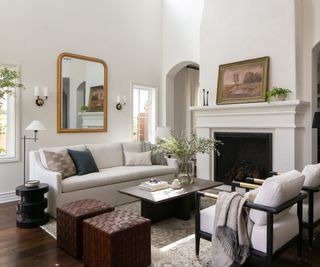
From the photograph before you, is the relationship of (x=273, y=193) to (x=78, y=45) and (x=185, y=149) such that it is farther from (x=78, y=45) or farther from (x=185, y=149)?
(x=78, y=45)

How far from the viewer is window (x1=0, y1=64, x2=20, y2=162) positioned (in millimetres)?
4585

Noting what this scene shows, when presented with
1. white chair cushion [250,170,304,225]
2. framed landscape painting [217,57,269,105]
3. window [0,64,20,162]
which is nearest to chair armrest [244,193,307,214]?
white chair cushion [250,170,304,225]

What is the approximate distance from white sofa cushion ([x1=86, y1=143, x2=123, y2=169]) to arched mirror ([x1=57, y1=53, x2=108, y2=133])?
715 millimetres

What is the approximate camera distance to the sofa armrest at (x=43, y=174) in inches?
146

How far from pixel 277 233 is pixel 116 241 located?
130cm

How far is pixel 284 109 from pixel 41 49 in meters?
4.39

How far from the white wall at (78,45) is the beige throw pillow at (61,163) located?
101 cm

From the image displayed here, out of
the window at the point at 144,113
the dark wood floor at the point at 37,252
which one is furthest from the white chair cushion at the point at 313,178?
the window at the point at 144,113

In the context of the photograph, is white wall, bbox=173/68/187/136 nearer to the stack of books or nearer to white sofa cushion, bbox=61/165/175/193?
white sofa cushion, bbox=61/165/175/193

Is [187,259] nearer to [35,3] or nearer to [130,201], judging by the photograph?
[130,201]

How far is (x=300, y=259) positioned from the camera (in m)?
2.58

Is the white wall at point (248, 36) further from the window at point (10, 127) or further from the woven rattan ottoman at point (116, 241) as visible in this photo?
the window at point (10, 127)

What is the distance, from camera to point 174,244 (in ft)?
9.65

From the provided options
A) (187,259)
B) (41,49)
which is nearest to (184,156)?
(187,259)
